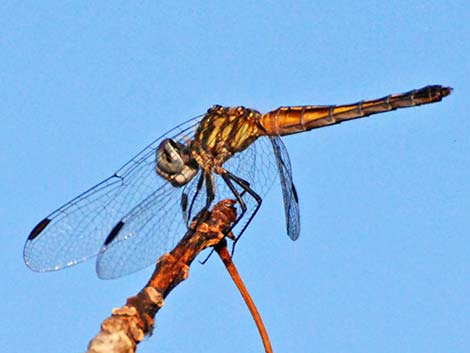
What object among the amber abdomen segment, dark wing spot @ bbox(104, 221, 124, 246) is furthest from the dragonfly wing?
the amber abdomen segment

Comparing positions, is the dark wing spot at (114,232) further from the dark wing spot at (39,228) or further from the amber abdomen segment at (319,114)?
the amber abdomen segment at (319,114)

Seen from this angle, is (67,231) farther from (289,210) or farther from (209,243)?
(209,243)

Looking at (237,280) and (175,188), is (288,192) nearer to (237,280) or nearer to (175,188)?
(175,188)

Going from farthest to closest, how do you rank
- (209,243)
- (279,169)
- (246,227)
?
(279,169), (246,227), (209,243)

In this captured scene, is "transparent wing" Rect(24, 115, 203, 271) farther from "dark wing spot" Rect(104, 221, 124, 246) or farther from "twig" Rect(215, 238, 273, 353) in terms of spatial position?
"twig" Rect(215, 238, 273, 353)

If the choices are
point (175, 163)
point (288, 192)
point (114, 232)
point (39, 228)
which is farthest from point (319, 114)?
point (39, 228)

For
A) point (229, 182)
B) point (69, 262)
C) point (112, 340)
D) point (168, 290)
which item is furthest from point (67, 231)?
point (112, 340)
